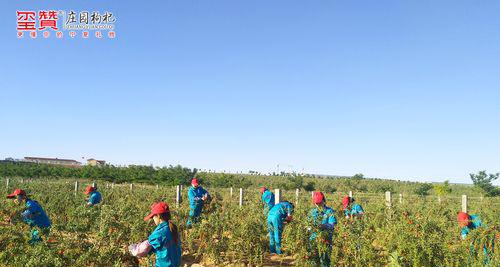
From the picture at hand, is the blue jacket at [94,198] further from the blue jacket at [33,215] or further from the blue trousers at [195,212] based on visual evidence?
the blue jacket at [33,215]

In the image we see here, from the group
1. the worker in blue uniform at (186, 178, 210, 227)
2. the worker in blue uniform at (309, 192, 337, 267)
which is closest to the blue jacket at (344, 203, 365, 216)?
the worker in blue uniform at (309, 192, 337, 267)

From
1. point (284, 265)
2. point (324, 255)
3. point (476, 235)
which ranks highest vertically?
point (476, 235)

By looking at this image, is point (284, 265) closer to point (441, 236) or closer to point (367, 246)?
point (367, 246)

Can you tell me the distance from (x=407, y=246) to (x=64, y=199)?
36.5 feet

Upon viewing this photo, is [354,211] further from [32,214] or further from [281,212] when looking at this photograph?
[32,214]

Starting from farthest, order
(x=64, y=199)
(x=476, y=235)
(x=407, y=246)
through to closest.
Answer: (x=64, y=199), (x=407, y=246), (x=476, y=235)

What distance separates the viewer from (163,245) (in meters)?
3.74

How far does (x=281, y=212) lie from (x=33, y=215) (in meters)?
4.22

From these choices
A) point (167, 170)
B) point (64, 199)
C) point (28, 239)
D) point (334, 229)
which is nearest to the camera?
point (28, 239)

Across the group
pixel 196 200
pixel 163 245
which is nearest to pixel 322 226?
pixel 163 245

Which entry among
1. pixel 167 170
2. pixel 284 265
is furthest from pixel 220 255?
pixel 167 170

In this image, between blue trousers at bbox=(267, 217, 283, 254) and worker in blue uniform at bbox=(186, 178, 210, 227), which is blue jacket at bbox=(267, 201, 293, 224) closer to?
blue trousers at bbox=(267, 217, 283, 254)

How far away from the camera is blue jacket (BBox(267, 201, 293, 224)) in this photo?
23.1 ft

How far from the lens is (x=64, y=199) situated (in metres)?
12.8
